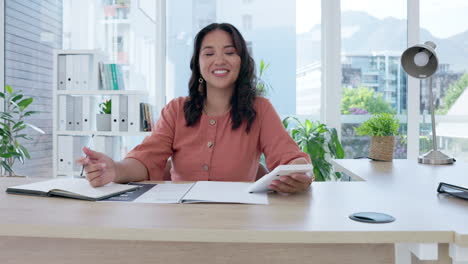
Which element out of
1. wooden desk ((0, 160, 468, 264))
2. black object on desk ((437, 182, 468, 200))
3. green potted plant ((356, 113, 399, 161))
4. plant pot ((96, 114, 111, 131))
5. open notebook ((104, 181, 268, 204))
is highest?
plant pot ((96, 114, 111, 131))

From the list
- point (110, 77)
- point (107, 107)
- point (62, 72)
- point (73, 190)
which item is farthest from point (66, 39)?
point (73, 190)

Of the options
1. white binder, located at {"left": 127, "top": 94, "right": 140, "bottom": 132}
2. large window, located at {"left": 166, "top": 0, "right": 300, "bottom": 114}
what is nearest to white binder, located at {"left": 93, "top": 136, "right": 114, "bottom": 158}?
white binder, located at {"left": 127, "top": 94, "right": 140, "bottom": 132}

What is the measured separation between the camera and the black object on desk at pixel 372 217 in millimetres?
819

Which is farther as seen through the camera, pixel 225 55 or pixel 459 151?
pixel 459 151

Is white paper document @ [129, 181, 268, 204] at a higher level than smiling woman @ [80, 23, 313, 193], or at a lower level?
lower

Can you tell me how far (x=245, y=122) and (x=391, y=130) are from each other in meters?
0.90

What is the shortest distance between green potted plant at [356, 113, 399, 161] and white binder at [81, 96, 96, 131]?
7.23ft

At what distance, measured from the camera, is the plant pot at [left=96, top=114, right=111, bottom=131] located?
10.5ft

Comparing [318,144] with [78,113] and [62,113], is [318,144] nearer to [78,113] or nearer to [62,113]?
[78,113]

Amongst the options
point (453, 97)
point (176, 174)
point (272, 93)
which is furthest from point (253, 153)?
point (453, 97)

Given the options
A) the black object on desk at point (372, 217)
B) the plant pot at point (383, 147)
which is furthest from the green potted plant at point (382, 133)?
the black object on desk at point (372, 217)

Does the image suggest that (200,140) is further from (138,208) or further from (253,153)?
(138,208)

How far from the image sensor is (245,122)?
164cm

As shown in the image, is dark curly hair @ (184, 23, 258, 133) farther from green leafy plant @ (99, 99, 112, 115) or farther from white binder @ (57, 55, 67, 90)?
white binder @ (57, 55, 67, 90)
